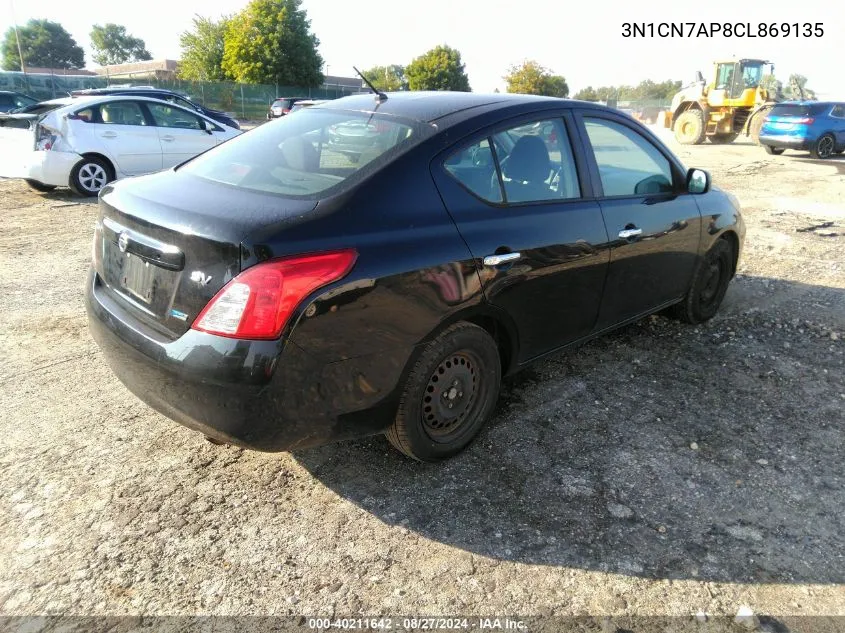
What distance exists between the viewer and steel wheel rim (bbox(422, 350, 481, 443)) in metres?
2.77

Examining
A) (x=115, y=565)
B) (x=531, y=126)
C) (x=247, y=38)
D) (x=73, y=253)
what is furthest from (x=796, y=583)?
(x=247, y=38)

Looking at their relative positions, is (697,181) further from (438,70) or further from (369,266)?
(438,70)

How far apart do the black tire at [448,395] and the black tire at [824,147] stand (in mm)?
18020

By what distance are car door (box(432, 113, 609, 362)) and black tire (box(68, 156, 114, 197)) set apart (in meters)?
7.98

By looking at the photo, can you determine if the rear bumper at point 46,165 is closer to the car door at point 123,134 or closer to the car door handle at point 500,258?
the car door at point 123,134

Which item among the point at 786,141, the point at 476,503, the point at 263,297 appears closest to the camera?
the point at 263,297

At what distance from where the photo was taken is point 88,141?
8930mm

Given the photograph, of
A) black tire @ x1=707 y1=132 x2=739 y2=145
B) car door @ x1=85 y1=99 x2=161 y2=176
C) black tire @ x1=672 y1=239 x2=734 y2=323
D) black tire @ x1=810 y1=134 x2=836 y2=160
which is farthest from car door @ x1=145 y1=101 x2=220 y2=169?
black tire @ x1=707 y1=132 x2=739 y2=145

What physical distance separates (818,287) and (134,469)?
233 inches

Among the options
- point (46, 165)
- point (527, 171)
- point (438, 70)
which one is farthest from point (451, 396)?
point (438, 70)

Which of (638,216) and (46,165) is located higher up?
(46,165)

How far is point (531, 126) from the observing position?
10.4 ft

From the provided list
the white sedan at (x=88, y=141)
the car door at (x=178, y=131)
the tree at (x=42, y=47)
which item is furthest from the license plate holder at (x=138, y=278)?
the tree at (x=42, y=47)

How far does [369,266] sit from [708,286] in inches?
134
